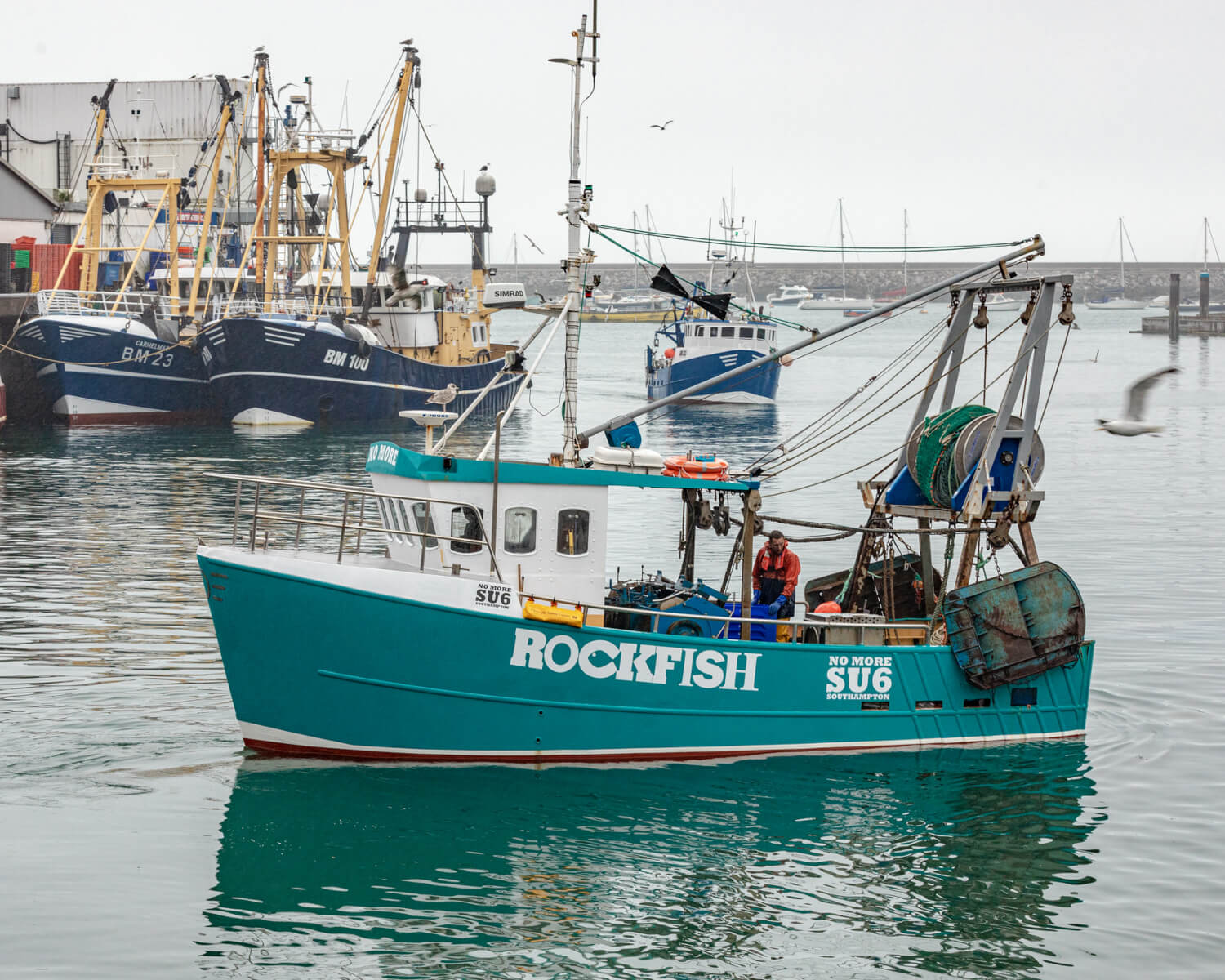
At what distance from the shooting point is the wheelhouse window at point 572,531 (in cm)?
1479

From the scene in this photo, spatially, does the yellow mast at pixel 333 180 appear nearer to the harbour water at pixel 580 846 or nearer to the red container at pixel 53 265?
the red container at pixel 53 265

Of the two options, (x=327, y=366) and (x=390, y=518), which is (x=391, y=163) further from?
(x=390, y=518)

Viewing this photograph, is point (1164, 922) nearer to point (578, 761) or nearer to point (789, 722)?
point (789, 722)

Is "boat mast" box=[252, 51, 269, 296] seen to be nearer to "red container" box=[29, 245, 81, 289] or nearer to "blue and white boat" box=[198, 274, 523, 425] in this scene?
"blue and white boat" box=[198, 274, 523, 425]

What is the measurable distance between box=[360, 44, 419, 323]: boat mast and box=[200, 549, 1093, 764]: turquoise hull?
42.3m

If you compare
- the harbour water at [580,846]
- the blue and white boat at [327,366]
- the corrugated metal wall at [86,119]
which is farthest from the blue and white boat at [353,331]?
the harbour water at [580,846]

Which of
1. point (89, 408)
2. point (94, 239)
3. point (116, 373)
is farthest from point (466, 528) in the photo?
point (94, 239)

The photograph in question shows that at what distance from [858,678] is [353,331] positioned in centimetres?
4118

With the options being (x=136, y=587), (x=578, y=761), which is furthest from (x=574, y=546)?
(x=136, y=587)

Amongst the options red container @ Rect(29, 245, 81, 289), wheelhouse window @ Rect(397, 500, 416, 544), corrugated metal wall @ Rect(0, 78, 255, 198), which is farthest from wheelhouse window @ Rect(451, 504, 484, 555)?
corrugated metal wall @ Rect(0, 78, 255, 198)

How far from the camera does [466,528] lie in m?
14.7

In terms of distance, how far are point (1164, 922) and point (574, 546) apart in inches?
261

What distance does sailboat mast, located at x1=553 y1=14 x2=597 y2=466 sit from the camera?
15.4 metres

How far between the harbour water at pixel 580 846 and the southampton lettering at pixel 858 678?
773 millimetres
